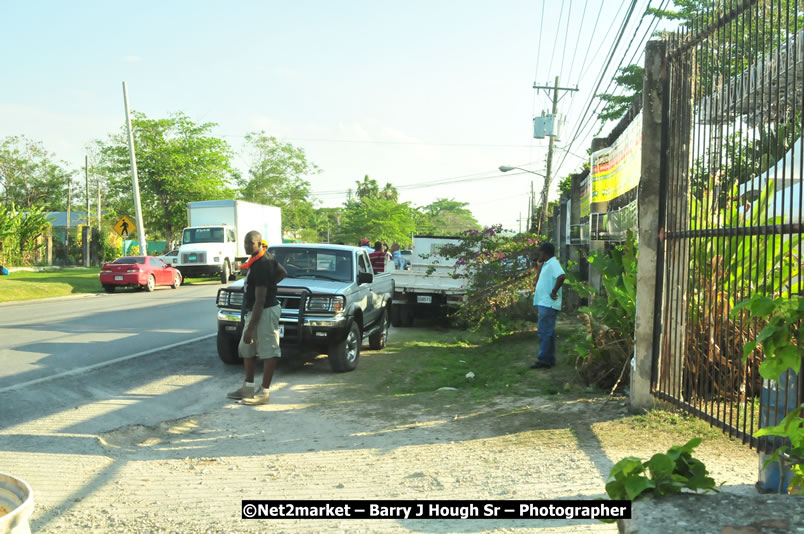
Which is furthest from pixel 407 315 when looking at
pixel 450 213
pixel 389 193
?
pixel 450 213

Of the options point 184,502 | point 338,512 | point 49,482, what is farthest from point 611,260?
point 49,482

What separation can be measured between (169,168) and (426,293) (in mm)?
27213

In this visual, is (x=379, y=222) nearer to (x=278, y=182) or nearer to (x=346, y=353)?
(x=278, y=182)

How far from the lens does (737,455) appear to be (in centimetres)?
524

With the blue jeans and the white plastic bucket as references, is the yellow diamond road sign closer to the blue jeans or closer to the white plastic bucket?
the blue jeans

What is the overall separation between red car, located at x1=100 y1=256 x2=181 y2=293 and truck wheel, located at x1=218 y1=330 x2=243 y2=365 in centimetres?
1672

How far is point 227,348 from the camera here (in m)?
9.61

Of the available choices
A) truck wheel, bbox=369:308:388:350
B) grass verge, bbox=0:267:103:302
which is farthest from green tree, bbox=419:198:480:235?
truck wheel, bbox=369:308:388:350

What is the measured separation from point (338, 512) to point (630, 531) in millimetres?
2229

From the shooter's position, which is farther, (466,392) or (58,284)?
(58,284)

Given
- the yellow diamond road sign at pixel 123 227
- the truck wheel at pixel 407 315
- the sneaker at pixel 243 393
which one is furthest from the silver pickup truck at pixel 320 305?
the yellow diamond road sign at pixel 123 227

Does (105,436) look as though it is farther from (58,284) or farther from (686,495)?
(58,284)

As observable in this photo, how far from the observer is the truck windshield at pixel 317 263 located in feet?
33.7

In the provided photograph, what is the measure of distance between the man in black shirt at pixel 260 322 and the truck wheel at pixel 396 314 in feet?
24.1
